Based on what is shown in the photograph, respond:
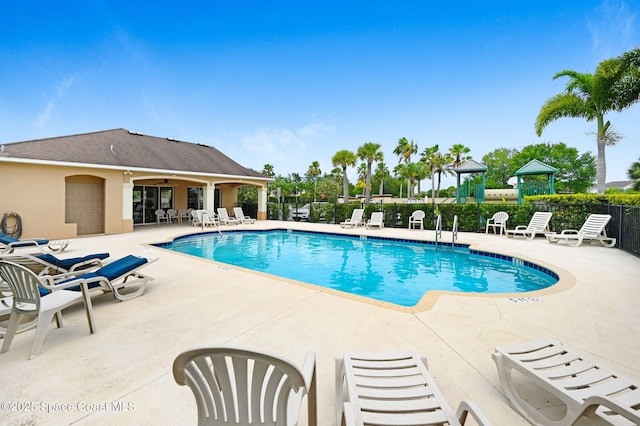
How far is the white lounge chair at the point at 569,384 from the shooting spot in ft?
5.61

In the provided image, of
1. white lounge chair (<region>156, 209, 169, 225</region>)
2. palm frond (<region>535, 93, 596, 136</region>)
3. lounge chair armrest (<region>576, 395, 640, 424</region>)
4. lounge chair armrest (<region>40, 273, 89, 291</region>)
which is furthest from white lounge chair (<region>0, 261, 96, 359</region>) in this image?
palm frond (<region>535, 93, 596, 136</region>)

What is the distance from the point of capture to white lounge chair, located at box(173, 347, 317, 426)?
134 cm

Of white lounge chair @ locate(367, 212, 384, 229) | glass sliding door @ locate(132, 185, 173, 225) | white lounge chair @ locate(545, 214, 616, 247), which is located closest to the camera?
white lounge chair @ locate(545, 214, 616, 247)

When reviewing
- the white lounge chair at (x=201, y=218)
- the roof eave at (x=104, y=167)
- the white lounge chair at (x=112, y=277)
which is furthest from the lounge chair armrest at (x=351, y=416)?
the white lounge chair at (x=201, y=218)

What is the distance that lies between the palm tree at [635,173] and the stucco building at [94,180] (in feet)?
101

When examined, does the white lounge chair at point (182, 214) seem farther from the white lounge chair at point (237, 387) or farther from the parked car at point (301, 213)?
the white lounge chair at point (237, 387)

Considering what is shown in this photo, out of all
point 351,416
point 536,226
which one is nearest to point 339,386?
point 351,416

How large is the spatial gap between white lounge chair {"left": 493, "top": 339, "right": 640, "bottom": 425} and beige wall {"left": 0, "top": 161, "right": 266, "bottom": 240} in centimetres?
1498

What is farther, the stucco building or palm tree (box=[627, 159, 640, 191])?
palm tree (box=[627, 159, 640, 191])

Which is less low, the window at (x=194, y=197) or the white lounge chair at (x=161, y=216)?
the window at (x=194, y=197)

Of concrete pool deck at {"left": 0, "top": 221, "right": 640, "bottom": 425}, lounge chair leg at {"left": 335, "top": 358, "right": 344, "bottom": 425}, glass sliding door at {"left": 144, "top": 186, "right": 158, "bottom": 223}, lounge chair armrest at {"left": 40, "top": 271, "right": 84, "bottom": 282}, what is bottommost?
concrete pool deck at {"left": 0, "top": 221, "right": 640, "bottom": 425}

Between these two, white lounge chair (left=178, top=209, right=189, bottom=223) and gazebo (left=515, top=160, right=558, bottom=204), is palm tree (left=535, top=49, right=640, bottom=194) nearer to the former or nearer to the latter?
gazebo (left=515, top=160, right=558, bottom=204)

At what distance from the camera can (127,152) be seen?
49.6 ft

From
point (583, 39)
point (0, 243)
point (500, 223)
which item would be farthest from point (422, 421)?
point (583, 39)
